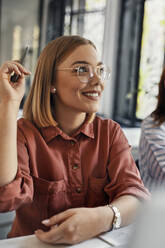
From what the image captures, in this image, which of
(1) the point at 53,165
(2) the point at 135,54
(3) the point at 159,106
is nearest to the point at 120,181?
(1) the point at 53,165

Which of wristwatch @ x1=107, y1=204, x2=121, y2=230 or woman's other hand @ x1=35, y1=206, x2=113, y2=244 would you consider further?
wristwatch @ x1=107, y1=204, x2=121, y2=230

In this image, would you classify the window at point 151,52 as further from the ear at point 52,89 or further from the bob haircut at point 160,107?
the ear at point 52,89

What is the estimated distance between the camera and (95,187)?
127 centimetres

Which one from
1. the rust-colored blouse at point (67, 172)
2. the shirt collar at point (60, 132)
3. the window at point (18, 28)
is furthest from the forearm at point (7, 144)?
the window at point (18, 28)

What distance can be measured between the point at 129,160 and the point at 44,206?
37cm

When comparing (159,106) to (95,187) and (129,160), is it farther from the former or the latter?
(95,187)

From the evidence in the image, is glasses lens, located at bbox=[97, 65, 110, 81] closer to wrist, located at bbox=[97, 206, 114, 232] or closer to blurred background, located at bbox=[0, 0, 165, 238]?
wrist, located at bbox=[97, 206, 114, 232]

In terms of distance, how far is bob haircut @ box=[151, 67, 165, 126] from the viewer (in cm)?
159

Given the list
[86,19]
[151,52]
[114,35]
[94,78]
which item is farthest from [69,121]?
[86,19]

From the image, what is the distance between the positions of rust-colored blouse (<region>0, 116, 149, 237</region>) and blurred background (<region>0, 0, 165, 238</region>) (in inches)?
87.5

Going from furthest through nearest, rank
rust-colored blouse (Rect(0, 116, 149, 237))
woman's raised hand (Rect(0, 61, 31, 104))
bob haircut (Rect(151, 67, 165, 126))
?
1. bob haircut (Rect(151, 67, 165, 126))
2. rust-colored blouse (Rect(0, 116, 149, 237))
3. woman's raised hand (Rect(0, 61, 31, 104))

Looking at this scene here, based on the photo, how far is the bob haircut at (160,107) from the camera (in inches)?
62.6

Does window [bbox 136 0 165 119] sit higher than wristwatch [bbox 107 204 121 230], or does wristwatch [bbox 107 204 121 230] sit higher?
window [bbox 136 0 165 119]

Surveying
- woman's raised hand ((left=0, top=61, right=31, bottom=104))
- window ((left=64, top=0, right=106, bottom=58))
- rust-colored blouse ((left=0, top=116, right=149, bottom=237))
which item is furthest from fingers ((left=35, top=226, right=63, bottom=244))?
window ((left=64, top=0, right=106, bottom=58))
